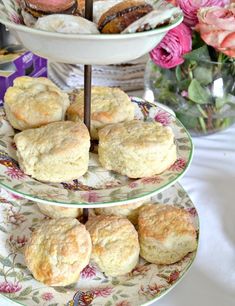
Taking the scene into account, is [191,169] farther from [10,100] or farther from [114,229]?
[10,100]

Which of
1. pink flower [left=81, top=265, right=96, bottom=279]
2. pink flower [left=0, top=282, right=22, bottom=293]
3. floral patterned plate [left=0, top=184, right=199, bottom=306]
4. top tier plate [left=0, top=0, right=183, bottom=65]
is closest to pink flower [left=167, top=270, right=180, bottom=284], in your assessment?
floral patterned plate [left=0, top=184, right=199, bottom=306]

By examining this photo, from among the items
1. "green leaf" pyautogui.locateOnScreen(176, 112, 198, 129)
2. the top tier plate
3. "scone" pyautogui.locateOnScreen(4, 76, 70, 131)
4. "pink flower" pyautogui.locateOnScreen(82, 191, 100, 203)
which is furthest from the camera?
"green leaf" pyautogui.locateOnScreen(176, 112, 198, 129)

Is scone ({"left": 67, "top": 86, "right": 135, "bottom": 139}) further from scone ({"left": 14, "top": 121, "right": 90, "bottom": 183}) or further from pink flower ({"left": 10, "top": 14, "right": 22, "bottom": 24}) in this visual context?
pink flower ({"left": 10, "top": 14, "right": 22, "bottom": 24})

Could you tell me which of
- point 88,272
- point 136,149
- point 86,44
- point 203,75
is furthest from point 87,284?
point 203,75

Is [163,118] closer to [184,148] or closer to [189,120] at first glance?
[184,148]

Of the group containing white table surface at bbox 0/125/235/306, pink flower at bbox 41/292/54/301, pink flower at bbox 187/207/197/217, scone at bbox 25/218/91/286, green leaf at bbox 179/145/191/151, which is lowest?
white table surface at bbox 0/125/235/306

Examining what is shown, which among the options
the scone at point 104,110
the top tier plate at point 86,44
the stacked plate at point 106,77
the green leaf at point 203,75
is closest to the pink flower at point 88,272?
the scone at point 104,110
